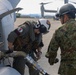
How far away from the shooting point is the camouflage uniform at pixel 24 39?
5118 mm

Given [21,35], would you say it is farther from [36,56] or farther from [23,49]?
[36,56]

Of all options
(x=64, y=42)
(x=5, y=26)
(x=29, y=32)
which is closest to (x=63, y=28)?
(x=64, y=42)

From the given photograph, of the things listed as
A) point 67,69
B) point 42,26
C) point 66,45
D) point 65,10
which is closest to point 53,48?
point 66,45

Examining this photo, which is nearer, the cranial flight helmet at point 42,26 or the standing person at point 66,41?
the standing person at point 66,41

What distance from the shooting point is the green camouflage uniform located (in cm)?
389

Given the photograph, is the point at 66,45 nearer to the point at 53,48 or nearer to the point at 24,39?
the point at 53,48

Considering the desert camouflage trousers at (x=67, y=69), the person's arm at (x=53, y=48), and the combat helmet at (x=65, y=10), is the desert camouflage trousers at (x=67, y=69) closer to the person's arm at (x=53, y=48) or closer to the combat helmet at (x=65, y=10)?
the person's arm at (x=53, y=48)

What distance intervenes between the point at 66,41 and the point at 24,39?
160 cm

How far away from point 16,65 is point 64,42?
1893mm

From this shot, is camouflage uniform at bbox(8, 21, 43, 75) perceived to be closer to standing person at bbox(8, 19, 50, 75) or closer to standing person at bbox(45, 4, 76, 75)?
standing person at bbox(8, 19, 50, 75)

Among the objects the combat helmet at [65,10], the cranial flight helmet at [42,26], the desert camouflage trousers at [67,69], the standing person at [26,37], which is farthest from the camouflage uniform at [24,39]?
the desert camouflage trousers at [67,69]

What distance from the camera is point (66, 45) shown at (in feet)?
12.9

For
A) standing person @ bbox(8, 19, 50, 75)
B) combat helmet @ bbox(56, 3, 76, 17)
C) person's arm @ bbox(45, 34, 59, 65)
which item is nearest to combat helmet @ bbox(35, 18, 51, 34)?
standing person @ bbox(8, 19, 50, 75)

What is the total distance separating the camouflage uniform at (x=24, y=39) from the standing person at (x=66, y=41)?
123cm
